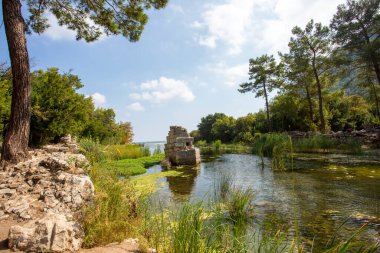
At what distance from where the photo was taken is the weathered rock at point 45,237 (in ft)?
8.43

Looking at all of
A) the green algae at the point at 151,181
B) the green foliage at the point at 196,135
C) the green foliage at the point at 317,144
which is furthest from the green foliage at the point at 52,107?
the green foliage at the point at 196,135

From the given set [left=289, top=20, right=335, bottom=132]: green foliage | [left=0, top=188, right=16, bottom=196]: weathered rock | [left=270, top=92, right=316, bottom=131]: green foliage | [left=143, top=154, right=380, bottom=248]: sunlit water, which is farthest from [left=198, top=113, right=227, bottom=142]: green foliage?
[left=0, top=188, right=16, bottom=196]: weathered rock

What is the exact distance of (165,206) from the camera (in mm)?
5598

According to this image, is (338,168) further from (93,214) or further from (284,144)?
(93,214)

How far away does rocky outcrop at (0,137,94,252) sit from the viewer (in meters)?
2.63

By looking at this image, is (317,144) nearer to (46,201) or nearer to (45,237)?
(46,201)

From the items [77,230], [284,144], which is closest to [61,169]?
[77,230]

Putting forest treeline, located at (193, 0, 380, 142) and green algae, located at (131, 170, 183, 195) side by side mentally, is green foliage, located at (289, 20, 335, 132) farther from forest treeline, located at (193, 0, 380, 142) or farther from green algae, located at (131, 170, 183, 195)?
green algae, located at (131, 170, 183, 195)

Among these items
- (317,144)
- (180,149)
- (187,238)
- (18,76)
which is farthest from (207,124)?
(187,238)

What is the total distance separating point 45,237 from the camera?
2596 millimetres

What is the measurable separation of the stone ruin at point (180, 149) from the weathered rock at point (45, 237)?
11407 mm

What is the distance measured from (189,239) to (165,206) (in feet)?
10.6

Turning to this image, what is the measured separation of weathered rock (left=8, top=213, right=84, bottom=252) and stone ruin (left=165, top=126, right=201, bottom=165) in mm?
11407

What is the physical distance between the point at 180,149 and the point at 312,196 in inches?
356
